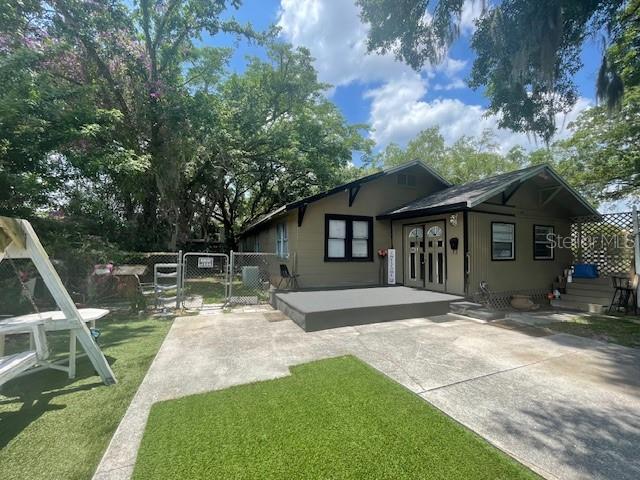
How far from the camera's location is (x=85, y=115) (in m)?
8.27

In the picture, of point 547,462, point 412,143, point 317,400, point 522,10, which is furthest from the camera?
point 412,143

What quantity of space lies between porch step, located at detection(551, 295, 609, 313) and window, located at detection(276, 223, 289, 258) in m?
8.63

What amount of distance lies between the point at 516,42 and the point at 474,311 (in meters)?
5.73

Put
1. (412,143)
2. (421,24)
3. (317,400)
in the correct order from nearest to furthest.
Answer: (317,400) < (421,24) < (412,143)

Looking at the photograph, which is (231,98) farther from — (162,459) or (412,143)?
(412,143)

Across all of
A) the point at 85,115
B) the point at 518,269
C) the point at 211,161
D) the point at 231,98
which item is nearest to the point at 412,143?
the point at 231,98

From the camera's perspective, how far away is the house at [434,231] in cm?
803

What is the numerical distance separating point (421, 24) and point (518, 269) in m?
7.27

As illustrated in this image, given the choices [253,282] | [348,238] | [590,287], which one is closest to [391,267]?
[348,238]

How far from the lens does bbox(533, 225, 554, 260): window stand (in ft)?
30.7

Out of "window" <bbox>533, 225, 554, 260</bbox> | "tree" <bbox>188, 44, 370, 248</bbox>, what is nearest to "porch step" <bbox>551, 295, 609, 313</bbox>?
"window" <bbox>533, 225, 554, 260</bbox>

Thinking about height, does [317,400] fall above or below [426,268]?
below

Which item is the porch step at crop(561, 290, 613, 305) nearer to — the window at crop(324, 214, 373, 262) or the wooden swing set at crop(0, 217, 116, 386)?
the window at crop(324, 214, 373, 262)

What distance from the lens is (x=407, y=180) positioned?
35.6ft
